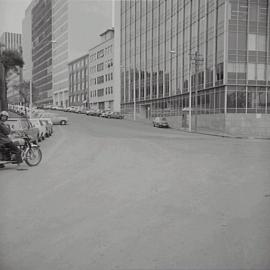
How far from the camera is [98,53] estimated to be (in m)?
99.3

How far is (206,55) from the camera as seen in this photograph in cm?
4791

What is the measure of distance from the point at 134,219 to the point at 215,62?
1655 inches

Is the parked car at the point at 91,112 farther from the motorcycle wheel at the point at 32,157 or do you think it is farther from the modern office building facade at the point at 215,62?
the motorcycle wheel at the point at 32,157

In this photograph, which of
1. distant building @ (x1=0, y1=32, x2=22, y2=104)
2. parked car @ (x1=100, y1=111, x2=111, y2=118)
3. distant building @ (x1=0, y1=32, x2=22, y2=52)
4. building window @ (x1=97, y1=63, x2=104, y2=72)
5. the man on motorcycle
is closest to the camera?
distant building @ (x1=0, y1=32, x2=22, y2=52)

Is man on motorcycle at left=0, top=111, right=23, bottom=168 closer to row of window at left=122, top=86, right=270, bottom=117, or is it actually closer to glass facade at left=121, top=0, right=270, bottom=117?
glass facade at left=121, top=0, right=270, bottom=117

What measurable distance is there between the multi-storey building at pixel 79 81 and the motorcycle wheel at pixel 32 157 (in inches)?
3764

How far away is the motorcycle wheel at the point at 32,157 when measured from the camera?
468 inches

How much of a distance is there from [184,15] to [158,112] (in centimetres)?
1622

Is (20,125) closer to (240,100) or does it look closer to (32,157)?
(32,157)

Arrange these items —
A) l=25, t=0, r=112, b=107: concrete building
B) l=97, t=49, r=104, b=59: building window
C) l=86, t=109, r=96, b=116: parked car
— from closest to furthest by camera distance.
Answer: l=86, t=109, r=96, b=116: parked car < l=97, t=49, r=104, b=59: building window < l=25, t=0, r=112, b=107: concrete building

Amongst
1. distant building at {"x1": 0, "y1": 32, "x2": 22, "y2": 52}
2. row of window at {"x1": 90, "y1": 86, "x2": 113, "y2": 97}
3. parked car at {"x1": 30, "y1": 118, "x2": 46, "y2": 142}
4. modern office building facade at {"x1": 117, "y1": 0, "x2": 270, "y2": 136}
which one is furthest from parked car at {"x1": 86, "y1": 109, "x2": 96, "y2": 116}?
distant building at {"x1": 0, "y1": 32, "x2": 22, "y2": 52}

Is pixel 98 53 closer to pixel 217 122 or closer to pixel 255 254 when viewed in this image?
pixel 217 122

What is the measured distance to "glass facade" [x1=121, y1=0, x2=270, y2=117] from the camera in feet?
141

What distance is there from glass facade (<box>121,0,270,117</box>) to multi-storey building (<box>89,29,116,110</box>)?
21.0 metres
